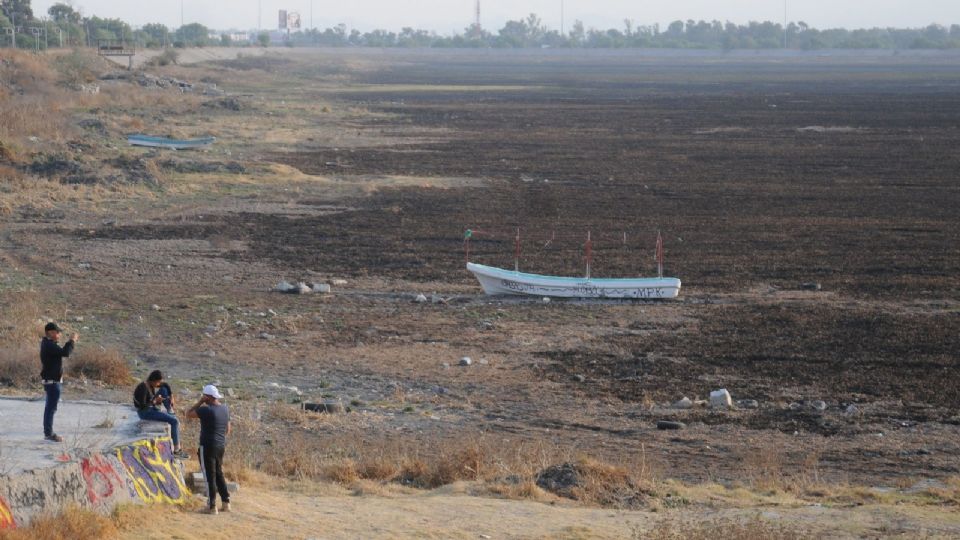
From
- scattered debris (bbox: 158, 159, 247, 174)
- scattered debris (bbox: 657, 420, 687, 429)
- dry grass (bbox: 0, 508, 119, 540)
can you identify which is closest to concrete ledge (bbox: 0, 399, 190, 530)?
dry grass (bbox: 0, 508, 119, 540)

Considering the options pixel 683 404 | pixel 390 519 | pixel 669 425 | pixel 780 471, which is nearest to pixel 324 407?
pixel 669 425

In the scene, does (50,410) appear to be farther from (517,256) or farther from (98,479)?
(517,256)

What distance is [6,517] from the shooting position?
10000 mm

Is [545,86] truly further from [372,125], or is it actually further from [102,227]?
[102,227]

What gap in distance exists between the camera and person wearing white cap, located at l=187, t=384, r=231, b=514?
1123cm

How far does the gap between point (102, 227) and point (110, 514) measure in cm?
2115

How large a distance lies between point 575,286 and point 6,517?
14690 millimetres

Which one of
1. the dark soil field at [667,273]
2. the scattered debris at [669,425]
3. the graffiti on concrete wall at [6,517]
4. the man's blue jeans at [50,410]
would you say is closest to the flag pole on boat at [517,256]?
the dark soil field at [667,273]

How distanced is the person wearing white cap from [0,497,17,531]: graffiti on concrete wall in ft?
5.63

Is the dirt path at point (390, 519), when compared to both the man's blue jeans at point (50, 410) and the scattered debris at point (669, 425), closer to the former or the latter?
the man's blue jeans at point (50, 410)

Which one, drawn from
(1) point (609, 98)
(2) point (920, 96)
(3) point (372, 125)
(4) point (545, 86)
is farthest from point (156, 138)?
(4) point (545, 86)

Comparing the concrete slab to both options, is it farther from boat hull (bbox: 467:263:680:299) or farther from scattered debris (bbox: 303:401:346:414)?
boat hull (bbox: 467:263:680:299)

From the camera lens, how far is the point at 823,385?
17953 mm

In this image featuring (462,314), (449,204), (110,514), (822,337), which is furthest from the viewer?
(449,204)
